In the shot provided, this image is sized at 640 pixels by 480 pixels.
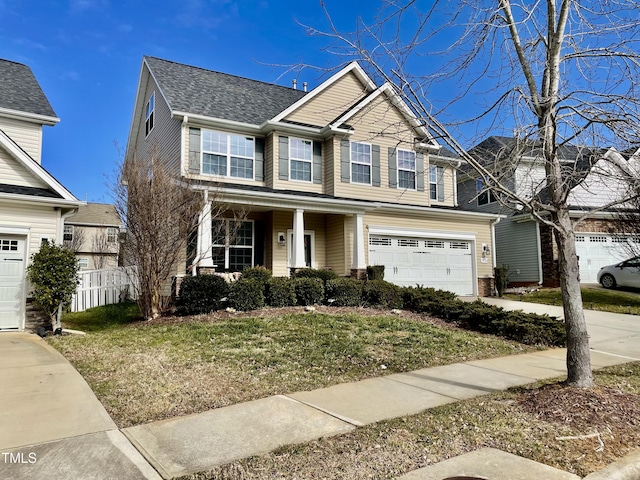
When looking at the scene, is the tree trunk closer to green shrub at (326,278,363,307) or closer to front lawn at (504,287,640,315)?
green shrub at (326,278,363,307)

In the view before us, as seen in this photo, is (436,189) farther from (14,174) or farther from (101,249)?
(101,249)

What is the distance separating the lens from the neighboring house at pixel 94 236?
3085cm

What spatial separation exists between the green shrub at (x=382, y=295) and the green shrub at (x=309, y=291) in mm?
1406

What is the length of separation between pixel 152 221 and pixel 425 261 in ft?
35.9

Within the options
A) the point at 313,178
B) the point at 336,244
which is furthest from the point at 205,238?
the point at 313,178

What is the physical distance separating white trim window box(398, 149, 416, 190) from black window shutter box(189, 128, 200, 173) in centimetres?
805

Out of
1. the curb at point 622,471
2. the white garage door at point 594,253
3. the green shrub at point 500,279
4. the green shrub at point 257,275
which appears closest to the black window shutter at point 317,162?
the green shrub at point 257,275

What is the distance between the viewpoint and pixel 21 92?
15.1 m

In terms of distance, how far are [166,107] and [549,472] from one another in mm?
16307

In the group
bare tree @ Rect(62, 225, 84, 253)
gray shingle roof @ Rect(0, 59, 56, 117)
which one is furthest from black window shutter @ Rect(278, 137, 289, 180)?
bare tree @ Rect(62, 225, 84, 253)

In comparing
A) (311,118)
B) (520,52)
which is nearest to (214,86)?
(311,118)

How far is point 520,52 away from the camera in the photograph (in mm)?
5602

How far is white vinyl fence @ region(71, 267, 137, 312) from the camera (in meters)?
13.7

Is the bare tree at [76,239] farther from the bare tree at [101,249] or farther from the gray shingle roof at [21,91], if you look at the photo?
the gray shingle roof at [21,91]
